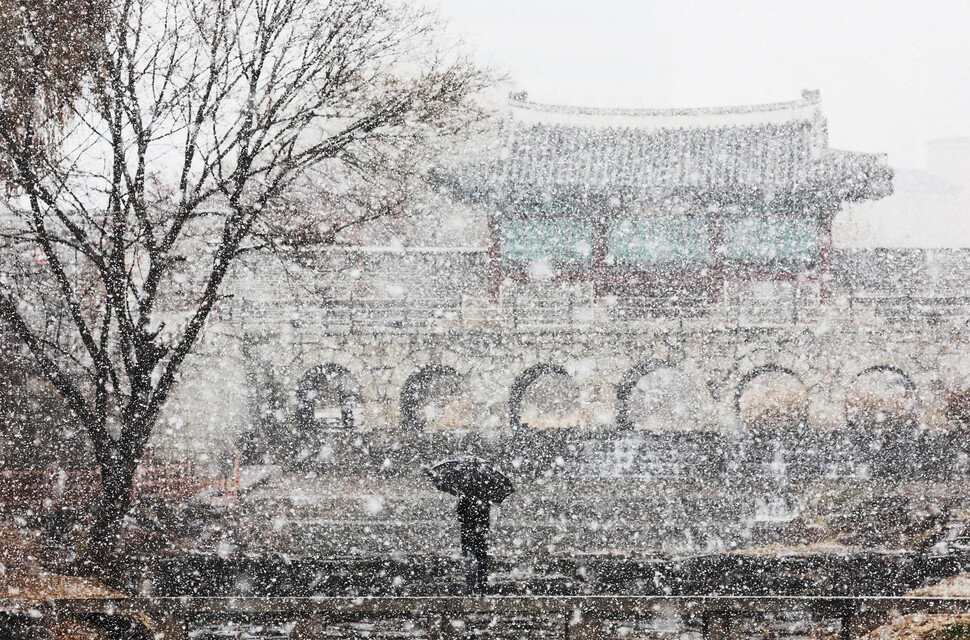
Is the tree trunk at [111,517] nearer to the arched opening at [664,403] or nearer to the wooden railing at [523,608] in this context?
the wooden railing at [523,608]

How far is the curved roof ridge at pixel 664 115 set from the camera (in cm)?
2177

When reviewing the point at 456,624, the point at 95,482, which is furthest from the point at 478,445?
the point at 456,624

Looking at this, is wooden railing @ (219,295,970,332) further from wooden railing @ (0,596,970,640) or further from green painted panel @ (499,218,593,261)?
wooden railing @ (0,596,970,640)

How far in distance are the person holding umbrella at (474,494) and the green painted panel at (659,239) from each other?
1492 cm

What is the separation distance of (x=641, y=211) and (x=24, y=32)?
1567 centimetres

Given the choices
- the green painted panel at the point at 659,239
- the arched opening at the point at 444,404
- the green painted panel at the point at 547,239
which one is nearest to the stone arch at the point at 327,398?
the arched opening at the point at 444,404

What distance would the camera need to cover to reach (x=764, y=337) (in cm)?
1877

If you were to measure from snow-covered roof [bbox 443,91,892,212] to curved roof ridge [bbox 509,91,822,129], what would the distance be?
0.03 metres

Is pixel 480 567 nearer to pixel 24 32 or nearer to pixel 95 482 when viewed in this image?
pixel 24 32

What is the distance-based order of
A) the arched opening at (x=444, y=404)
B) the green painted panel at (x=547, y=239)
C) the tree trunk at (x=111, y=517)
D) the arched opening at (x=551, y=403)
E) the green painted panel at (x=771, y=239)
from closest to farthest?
the tree trunk at (x=111, y=517)
the green painted panel at (x=771, y=239)
the green painted panel at (x=547, y=239)
the arched opening at (x=444, y=404)
the arched opening at (x=551, y=403)

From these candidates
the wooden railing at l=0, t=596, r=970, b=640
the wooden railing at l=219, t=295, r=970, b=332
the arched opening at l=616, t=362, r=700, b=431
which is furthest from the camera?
the arched opening at l=616, t=362, r=700, b=431


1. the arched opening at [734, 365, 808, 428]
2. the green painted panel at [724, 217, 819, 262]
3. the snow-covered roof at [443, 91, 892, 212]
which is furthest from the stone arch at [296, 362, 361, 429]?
the arched opening at [734, 365, 808, 428]

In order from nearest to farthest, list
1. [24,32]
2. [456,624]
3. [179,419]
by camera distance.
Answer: [456,624] → [24,32] → [179,419]

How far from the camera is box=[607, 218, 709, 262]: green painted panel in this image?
20.1 metres
